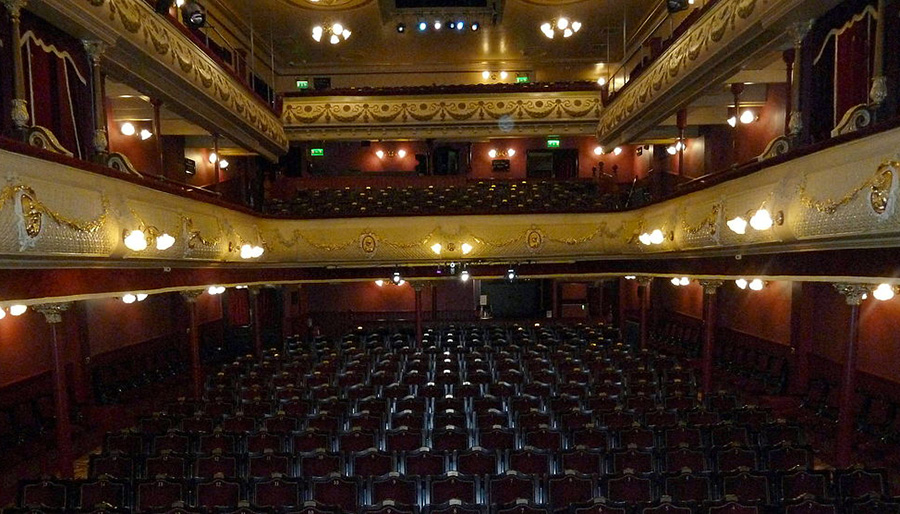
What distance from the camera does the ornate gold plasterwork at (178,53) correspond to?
849cm

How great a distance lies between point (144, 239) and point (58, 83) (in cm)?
262

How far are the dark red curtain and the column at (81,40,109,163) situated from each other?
12 cm

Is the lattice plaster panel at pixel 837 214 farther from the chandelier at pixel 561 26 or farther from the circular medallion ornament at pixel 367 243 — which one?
the chandelier at pixel 561 26

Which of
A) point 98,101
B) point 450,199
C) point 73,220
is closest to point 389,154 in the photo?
point 450,199

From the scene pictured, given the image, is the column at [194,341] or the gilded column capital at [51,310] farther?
the column at [194,341]

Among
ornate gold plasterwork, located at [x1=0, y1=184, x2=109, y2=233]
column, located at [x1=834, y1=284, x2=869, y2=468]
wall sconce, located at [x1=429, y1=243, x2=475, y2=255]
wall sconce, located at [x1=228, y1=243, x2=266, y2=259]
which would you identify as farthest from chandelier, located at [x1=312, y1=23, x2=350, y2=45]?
column, located at [x1=834, y1=284, x2=869, y2=468]

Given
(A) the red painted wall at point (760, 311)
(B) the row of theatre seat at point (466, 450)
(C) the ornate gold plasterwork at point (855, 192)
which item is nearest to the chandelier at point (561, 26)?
(A) the red painted wall at point (760, 311)

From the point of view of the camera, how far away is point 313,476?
8.39 m

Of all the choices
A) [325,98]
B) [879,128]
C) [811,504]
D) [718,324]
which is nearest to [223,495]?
[811,504]

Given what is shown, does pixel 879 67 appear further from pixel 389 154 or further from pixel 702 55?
pixel 389 154

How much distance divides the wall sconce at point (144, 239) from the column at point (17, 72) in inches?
68.7

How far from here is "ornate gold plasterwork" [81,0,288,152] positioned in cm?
849

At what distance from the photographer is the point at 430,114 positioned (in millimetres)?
18984

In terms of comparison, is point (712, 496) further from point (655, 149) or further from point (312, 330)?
point (312, 330)
